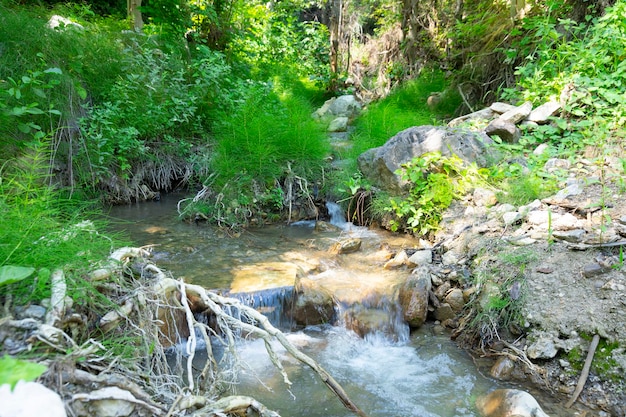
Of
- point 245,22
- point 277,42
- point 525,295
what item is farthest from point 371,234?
point 277,42

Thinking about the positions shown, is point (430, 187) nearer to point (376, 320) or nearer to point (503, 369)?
point (376, 320)

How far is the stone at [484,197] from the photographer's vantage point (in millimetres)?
4895

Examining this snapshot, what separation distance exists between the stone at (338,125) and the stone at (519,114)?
4.17 m

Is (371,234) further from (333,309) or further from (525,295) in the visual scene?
(525,295)

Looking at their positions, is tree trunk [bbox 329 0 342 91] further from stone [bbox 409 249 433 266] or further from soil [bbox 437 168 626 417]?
soil [bbox 437 168 626 417]

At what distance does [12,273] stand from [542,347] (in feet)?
10.3

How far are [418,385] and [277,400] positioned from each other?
1.03 meters

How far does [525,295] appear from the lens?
3.46 metres

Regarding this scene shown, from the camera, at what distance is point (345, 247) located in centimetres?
529

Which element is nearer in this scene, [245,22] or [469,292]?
[469,292]

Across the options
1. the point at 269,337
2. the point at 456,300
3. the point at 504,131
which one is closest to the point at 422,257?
the point at 456,300

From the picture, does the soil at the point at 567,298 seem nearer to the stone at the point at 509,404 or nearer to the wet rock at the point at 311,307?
the stone at the point at 509,404

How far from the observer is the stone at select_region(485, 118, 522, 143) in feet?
19.1

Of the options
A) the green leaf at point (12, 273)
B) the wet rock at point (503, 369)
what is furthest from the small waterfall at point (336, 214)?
the green leaf at point (12, 273)
